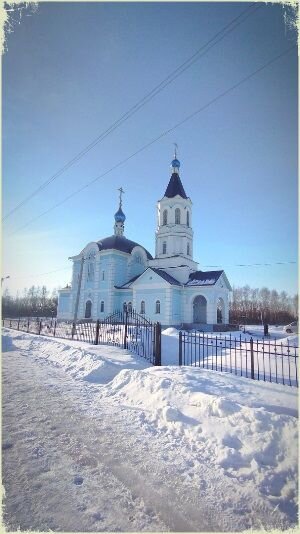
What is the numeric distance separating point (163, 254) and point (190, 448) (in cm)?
2479

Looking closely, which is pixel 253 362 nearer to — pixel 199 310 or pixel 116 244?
pixel 199 310

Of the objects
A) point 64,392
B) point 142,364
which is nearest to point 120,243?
point 142,364

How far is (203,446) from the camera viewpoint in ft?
12.5

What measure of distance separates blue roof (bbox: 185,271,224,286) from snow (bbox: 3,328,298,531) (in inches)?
693

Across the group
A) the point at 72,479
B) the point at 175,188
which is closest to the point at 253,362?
the point at 72,479

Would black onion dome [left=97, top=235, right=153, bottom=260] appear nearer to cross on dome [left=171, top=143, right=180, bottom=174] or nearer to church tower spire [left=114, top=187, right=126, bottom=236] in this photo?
church tower spire [left=114, top=187, right=126, bottom=236]

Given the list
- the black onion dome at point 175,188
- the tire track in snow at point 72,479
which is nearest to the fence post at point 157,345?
the tire track in snow at point 72,479

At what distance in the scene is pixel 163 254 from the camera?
28250 millimetres

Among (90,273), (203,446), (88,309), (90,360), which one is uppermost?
(90,273)

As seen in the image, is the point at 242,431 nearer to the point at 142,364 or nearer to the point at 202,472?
the point at 202,472

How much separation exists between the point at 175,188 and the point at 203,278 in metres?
11.0

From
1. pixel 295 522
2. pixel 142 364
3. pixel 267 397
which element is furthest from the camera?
pixel 142 364

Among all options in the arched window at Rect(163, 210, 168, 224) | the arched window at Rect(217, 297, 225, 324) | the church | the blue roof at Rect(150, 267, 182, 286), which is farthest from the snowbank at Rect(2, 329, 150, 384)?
the arched window at Rect(163, 210, 168, 224)

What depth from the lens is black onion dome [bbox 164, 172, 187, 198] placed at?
2878cm
